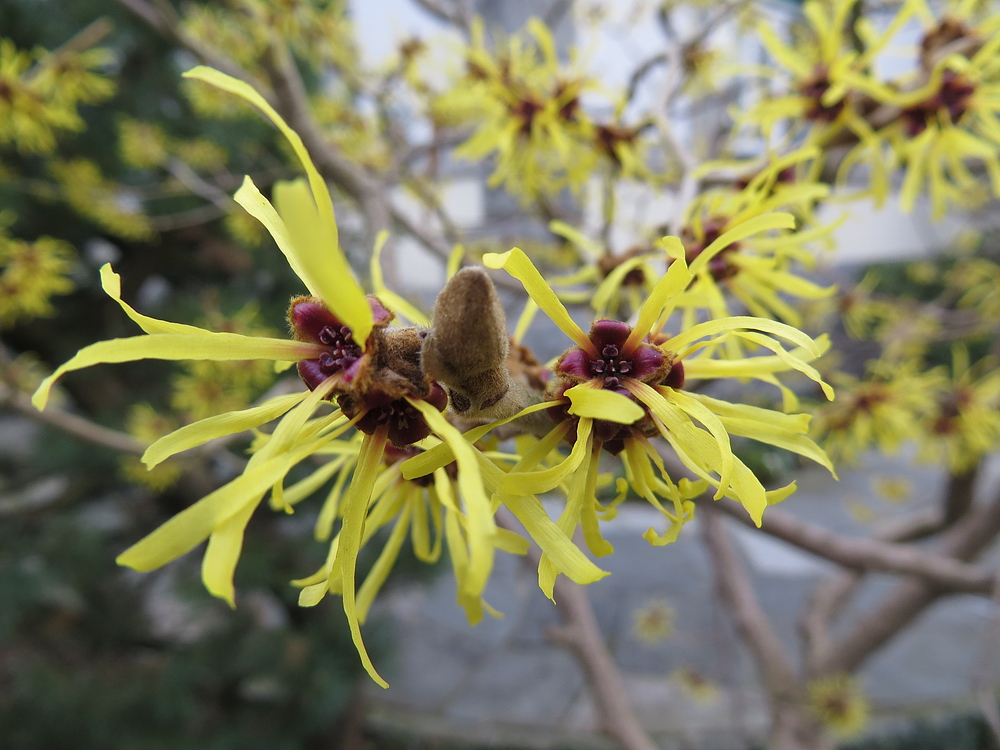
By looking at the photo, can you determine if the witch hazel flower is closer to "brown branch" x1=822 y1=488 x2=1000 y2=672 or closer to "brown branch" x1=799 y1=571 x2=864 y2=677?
"brown branch" x1=822 y1=488 x2=1000 y2=672

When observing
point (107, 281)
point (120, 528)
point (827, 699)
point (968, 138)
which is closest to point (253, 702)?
point (120, 528)

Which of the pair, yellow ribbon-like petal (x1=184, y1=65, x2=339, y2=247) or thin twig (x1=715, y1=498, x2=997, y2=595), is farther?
thin twig (x1=715, y1=498, x2=997, y2=595)

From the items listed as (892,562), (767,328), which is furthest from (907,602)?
(767,328)

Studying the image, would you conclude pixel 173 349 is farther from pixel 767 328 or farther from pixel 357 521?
pixel 767 328

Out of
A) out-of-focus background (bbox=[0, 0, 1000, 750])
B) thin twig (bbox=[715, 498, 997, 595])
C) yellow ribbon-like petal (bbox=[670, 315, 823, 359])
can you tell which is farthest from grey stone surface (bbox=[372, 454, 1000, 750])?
yellow ribbon-like petal (bbox=[670, 315, 823, 359])

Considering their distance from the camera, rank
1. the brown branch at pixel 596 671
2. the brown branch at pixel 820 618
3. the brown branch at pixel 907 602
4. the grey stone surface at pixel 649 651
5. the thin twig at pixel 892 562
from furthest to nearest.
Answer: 1. the grey stone surface at pixel 649 651
2. the brown branch at pixel 820 618
3. the brown branch at pixel 907 602
4. the brown branch at pixel 596 671
5. the thin twig at pixel 892 562

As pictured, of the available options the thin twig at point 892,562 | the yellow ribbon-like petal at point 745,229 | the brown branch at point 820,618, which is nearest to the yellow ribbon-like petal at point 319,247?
the yellow ribbon-like petal at point 745,229

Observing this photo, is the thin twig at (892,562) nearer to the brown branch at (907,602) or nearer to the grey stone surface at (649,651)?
the brown branch at (907,602)

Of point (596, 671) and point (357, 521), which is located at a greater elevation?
point (357, 521)
